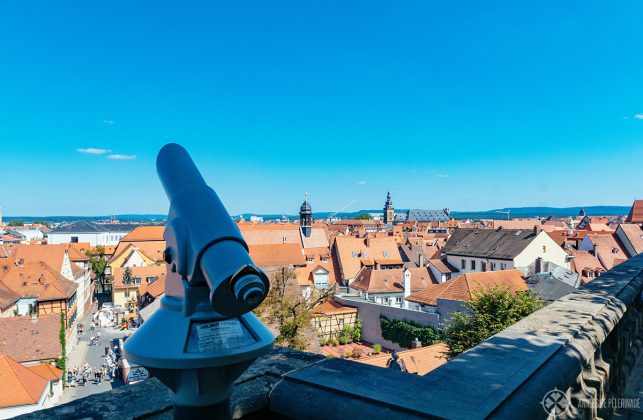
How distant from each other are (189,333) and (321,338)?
3190 cm

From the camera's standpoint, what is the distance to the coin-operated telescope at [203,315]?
4.36ft

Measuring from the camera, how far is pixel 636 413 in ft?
9.84

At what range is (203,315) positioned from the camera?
1445 millimetres

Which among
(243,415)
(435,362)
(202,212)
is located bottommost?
(435,362)

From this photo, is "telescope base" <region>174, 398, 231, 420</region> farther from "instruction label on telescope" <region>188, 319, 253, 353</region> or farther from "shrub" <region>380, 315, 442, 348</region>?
"shrub" <region>380, 315, 442, 348</region>

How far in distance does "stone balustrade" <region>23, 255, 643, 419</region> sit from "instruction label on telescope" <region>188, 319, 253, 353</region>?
45 centimetres

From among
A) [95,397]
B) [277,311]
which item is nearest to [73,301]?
[277,311]

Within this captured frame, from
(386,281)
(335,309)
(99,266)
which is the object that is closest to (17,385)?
(335,309)

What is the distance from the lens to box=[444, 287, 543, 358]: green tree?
546 inches

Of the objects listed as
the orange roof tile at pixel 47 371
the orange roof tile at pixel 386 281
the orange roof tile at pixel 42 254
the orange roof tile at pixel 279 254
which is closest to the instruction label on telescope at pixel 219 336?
the orange roof tile at pixel 47 371

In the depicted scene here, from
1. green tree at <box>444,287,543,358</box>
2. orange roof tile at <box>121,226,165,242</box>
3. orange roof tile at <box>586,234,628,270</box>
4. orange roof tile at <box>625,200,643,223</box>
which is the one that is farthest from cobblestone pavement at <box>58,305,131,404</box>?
orange roof tile at <box>625,200,643,223</box>

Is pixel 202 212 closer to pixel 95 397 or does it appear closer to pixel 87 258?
pixel 95 397

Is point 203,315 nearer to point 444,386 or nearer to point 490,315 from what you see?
point 444,386

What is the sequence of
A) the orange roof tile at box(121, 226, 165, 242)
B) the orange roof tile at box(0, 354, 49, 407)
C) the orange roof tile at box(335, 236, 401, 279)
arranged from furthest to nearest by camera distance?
the orange roof tile at box(121, 226, 165, 242) → the orange roof tile at box(335, 236, 401, 279) → the orange roof tile at box(0, 354, 49, 407)
